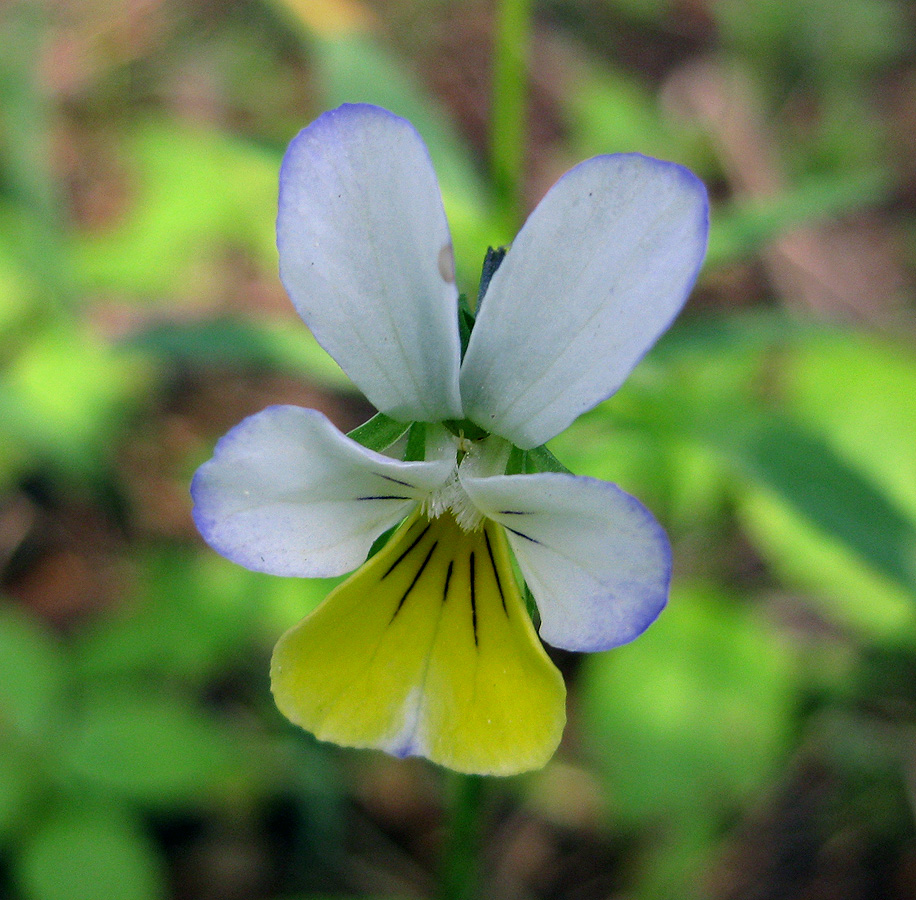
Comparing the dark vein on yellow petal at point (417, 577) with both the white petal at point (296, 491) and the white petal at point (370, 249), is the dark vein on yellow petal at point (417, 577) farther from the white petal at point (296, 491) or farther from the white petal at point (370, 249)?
the white petal at point (370, 249)

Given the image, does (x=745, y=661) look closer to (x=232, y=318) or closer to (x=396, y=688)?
(x=232, y=318)

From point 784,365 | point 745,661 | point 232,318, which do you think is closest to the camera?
point 232,318

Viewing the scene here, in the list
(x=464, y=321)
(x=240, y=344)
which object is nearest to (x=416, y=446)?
(x=464, y=321)

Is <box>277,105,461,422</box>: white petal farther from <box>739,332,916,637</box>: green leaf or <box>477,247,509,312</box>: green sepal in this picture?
<box>739,332,916,637</box>: green leaf

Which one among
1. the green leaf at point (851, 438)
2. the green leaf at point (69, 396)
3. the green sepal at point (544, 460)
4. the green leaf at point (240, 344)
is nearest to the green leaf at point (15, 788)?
the green leaf at point (69, 396)

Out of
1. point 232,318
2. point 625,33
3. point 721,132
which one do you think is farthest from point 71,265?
point 625,33

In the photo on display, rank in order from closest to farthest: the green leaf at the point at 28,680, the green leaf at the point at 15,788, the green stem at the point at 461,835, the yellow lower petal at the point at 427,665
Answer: the yellow lower petal at the point at 427,665 < the green stem at the point at 461,835 < the green leaf at the point at 15,788 < the green leaf at the point at 28,680

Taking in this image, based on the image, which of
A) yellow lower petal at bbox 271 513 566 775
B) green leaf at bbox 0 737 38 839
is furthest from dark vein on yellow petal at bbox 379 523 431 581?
green leaf at bbox 0 737 38 839
